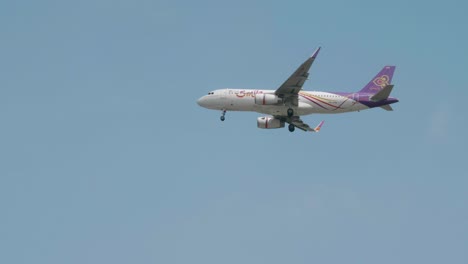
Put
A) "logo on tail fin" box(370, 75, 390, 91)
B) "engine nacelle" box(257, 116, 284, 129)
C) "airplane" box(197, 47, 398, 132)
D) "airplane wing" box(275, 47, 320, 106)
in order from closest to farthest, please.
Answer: "airplane wing" box(275, 47, 320, 106)
"airplane" box(197, 47, 398, 132)
"logo on tail fin" box(370, 75, 390, 91)
"engine nacelle" box(257, 116, 284, 129)

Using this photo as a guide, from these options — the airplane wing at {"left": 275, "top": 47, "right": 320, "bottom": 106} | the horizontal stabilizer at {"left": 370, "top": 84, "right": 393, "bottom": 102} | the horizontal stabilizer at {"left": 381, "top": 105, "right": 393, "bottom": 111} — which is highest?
the airplane wing at {"left": 275, "top": 47, "right": 320, "bottom": 106}

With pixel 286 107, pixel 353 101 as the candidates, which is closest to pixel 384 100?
pixel 353 101

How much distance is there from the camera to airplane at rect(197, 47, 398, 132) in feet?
347

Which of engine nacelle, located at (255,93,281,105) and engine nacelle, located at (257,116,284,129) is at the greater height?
engine nacelle, located at (255,93,281,105)

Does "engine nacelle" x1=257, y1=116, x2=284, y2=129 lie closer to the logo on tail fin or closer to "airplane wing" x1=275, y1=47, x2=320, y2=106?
"airplane wing" x1=275, y1=47, x2=320, y2=106

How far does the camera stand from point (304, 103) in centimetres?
10806

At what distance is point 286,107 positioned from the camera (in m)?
108

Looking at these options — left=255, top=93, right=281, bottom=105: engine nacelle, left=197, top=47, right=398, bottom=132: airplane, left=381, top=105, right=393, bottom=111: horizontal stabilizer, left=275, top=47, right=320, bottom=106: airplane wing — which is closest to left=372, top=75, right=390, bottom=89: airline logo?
left=197, top=47, right=398, bottom=132: airplane

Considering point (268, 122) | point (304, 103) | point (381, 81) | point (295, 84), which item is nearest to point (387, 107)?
point (381, 81)

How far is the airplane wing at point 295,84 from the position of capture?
10275cm

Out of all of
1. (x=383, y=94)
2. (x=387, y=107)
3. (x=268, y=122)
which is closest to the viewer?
(x=383, y=94)

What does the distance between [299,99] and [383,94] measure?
9037 mm

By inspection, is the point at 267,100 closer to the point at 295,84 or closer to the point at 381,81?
the point at 295,84

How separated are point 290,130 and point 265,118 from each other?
3.03 metres
